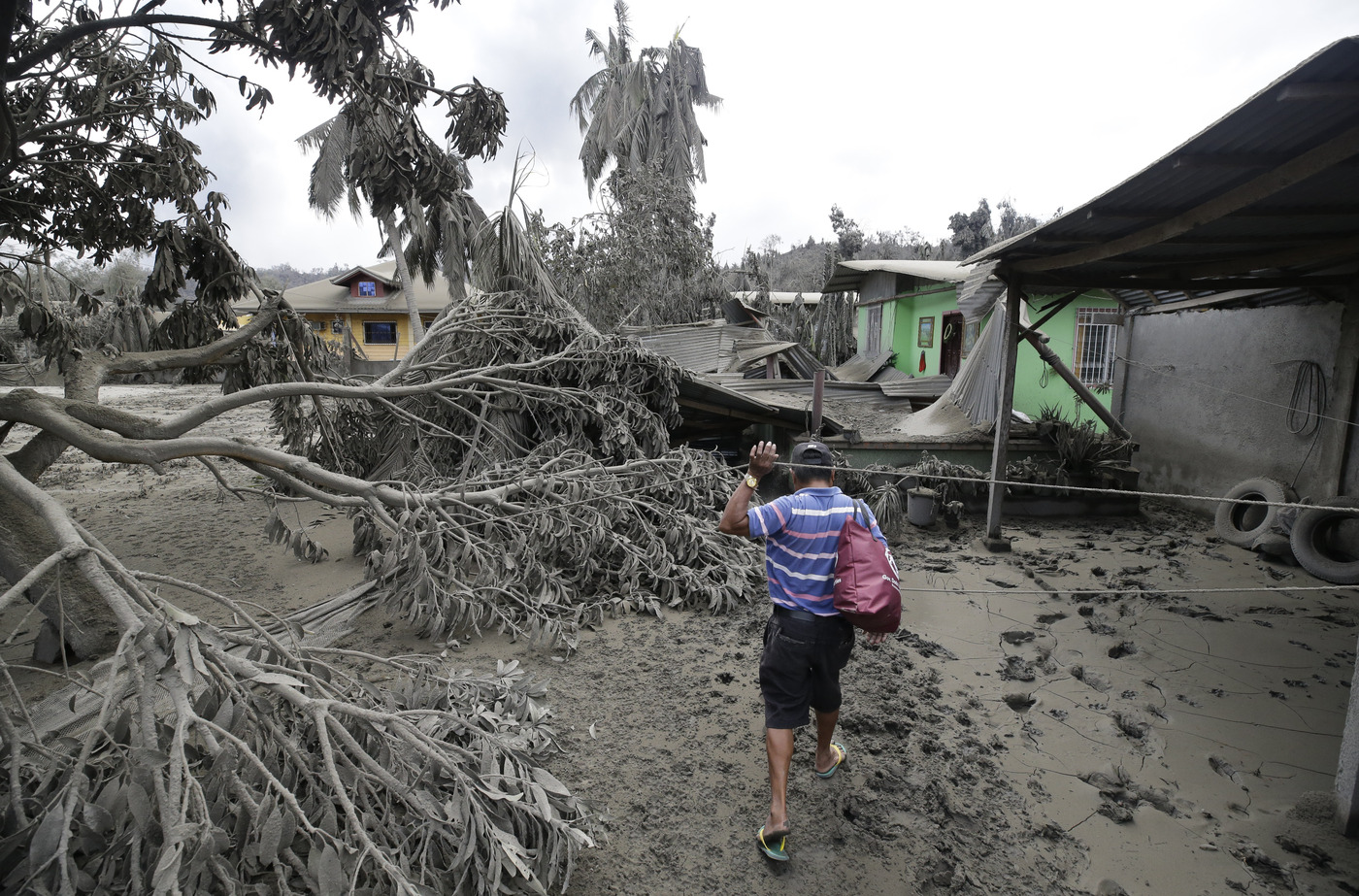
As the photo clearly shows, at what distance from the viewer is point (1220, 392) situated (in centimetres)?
804

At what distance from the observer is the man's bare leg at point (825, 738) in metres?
2.99

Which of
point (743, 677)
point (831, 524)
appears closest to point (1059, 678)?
point (743, 677)

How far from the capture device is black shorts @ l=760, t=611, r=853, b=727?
2725mm

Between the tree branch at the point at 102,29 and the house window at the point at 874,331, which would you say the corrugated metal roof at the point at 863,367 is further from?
the tree branch at the point at 102,29

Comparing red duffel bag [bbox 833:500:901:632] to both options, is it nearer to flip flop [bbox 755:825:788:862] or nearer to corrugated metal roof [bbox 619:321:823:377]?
flip flop [bbox 755:825:788:862]

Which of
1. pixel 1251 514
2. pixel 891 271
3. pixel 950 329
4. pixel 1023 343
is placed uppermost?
pixel 891 271

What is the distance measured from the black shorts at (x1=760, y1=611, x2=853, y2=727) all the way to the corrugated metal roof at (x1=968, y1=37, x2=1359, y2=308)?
9.34 feet

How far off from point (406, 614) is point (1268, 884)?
4930 mm

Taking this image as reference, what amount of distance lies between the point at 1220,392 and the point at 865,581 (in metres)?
8.00

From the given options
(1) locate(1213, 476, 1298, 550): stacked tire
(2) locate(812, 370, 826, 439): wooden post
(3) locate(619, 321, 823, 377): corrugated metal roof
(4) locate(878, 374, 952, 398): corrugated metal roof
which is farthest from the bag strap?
(4) locate(878, 374, 952, 398): corrugated metal roof

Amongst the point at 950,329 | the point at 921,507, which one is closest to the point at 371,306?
the point at 950,329

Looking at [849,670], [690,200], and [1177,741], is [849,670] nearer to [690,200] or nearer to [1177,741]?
[1177,741]

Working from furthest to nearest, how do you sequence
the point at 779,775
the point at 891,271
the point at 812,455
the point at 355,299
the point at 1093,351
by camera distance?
1. the point at 355,299
2. the point at 891,271
3. the point at 1093,351
4. the point at 812,455
5. the point at 779,775

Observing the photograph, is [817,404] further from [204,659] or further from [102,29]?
[102,29]
